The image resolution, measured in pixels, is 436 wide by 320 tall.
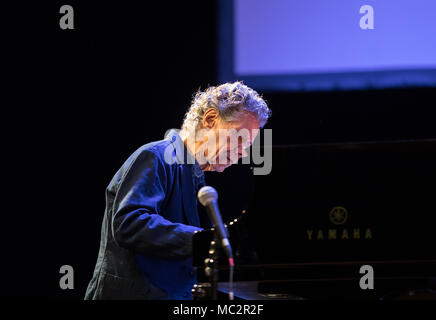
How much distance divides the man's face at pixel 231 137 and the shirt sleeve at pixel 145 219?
0.32 metres

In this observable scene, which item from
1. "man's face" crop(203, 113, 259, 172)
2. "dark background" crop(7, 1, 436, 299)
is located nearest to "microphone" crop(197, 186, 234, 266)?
"man's face" crop(203, 113, 259, 172)

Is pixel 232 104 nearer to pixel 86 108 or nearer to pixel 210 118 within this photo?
pixel 210 118

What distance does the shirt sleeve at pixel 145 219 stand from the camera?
6.35 ft

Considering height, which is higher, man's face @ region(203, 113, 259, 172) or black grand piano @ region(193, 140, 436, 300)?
man's face @ region(203, 113, 259, 172)

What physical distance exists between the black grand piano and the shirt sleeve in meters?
0.13

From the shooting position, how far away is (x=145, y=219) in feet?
6.40

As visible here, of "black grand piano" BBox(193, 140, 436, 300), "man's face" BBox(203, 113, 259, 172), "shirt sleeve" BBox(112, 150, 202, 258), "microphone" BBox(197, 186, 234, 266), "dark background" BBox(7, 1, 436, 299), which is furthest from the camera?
"dark background" BBox(7, 1, 436, 299)

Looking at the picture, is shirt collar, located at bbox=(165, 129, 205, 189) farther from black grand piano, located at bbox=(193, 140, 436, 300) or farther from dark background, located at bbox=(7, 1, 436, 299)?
dark background, located at bbox=(7, 1, 436, 299)

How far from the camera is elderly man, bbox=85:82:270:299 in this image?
1.96 metres

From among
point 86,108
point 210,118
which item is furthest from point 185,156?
point 86,108

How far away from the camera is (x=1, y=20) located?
363cm

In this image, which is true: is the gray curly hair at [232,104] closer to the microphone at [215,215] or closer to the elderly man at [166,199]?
the elderly man at [166,199]
